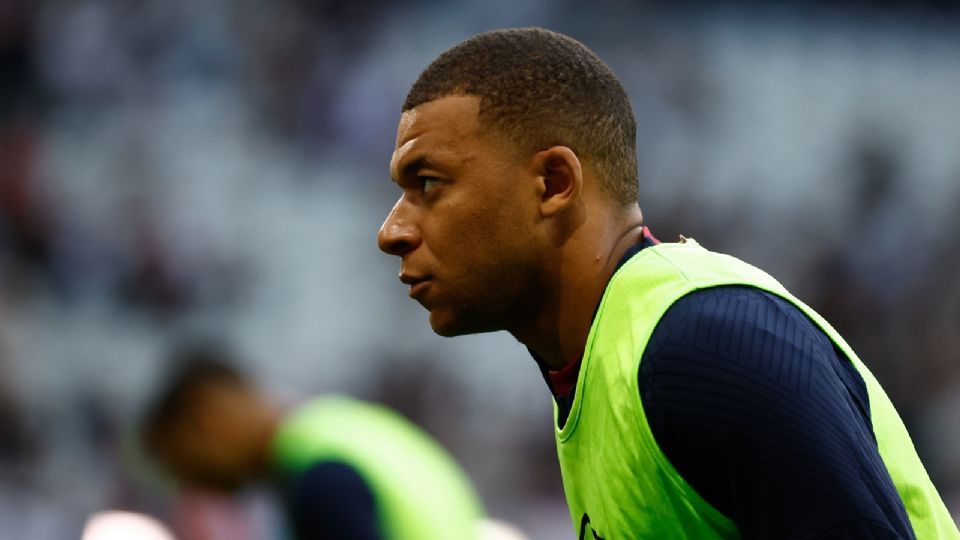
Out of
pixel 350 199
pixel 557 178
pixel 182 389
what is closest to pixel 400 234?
pixel 557 178

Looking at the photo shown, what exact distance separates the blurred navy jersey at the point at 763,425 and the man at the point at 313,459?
1.49m

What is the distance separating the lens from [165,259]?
7.25 meters

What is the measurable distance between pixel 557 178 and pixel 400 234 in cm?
32

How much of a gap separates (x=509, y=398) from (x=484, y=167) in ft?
17.5

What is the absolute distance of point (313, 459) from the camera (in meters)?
3.36

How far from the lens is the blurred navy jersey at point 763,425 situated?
1.84m

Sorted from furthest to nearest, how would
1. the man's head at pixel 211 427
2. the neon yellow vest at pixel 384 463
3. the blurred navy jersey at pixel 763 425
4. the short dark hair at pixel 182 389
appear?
1. the short dark hair at pixel 182 389
2. the man's head at pixel 211 427
3. the neon yellow vest at pixel 384 463
4. the blurred navy jersey at pixel 763 425

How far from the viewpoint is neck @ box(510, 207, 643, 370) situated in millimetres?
2404

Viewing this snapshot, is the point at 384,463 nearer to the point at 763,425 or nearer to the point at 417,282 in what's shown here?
the point at 417,282

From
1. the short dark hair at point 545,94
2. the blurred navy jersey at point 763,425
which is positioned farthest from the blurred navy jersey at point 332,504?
the blurred navy jersey at point 763,425

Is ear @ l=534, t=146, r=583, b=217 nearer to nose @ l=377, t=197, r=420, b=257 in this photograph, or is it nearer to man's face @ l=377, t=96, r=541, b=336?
man's face @ l=377, t=96, r=541, b=336

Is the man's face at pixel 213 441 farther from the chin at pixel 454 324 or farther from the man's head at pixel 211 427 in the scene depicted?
the chin at pixel 454 324

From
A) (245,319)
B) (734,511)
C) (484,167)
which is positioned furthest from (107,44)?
(734,511)

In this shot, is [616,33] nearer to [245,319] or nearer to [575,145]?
[245,319]
